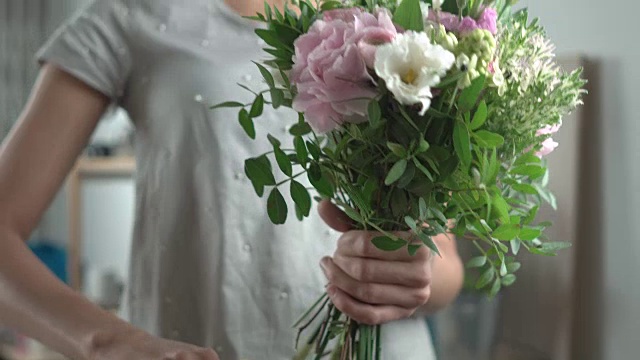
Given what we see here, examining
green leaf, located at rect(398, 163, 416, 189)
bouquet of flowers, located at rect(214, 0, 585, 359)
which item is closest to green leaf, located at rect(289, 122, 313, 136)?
bouquet of flowers, located at rect(214, 0, 585, 359)

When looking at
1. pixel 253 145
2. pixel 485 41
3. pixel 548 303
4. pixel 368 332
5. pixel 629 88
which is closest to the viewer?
pixel 485 41

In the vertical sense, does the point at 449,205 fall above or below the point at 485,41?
below

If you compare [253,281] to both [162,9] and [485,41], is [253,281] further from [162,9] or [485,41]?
[485,41]

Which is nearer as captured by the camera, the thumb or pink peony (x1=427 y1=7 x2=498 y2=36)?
pink peony (x1=427 y1=7 x2=498 y2=36)

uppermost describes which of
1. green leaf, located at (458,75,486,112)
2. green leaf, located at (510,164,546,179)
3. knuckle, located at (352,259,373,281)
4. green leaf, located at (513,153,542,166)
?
green leaf, located at (458,75,486,112)

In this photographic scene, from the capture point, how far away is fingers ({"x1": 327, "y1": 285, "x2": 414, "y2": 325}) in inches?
31.9

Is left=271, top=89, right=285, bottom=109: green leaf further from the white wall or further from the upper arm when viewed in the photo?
the white wall

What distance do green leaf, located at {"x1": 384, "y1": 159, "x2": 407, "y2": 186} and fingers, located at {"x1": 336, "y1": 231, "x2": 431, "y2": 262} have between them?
12cm

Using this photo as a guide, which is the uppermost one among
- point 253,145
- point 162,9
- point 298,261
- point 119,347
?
point 162,9

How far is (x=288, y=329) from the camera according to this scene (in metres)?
1.04

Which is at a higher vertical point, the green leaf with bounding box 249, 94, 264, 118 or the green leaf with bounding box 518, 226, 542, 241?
the green leaf with bounding box 249, 94, 264, 118

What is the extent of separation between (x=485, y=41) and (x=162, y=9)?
19.4 inches

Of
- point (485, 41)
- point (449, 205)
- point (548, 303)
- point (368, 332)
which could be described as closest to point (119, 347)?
point (368, 332)

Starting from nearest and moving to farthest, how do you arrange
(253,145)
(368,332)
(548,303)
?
1. (368,332)
2. (253,145)
3. (548,303)
